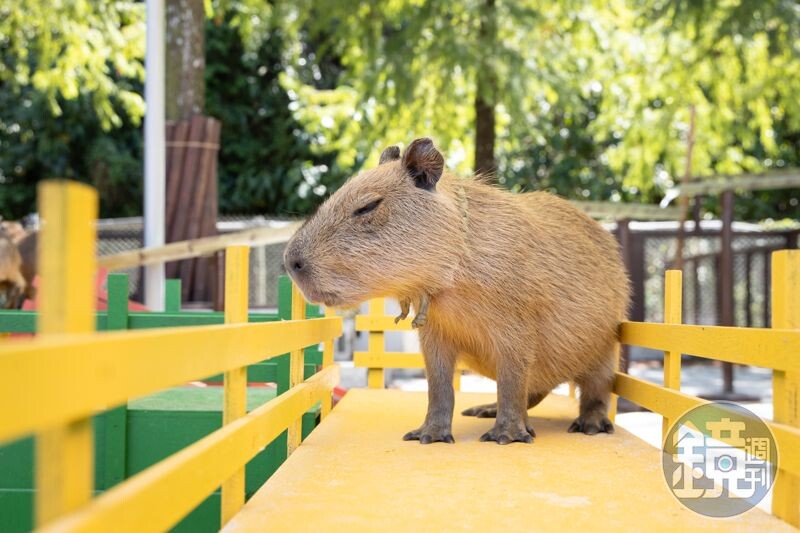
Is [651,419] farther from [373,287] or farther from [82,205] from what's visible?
[82,205]

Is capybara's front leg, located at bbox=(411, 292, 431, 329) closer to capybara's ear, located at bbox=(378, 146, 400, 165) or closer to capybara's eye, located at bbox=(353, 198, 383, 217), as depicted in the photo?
capybara's eye, located at bbox=(353, 198, 383, 217)

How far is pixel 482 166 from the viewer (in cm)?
887

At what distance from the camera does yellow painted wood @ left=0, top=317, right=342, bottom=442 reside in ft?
3.90

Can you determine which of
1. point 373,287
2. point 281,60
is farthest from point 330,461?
point 281,60

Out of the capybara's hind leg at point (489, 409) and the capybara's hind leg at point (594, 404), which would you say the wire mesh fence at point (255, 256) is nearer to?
the capybara's hind leg at point (489, 409)

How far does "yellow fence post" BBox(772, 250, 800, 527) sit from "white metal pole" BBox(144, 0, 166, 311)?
5799 mm

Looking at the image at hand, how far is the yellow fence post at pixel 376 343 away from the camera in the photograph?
5352mm

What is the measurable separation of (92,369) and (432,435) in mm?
2331

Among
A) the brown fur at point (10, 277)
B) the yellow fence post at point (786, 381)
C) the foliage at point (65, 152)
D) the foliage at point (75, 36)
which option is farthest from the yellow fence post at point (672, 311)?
the foliage at point (65, 152)

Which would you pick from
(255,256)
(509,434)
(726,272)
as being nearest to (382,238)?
(509,434)

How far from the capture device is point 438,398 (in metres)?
3.65

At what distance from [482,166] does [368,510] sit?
6.62 m

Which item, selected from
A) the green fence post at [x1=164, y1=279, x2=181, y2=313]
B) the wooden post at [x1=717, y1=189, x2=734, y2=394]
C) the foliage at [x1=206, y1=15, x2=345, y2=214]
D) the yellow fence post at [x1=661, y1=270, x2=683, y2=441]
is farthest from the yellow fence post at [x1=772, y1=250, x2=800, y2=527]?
the foliage at [x1=206, y1=15, x2=345, y2=214]

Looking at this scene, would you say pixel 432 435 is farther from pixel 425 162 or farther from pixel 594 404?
pixel 425 162
